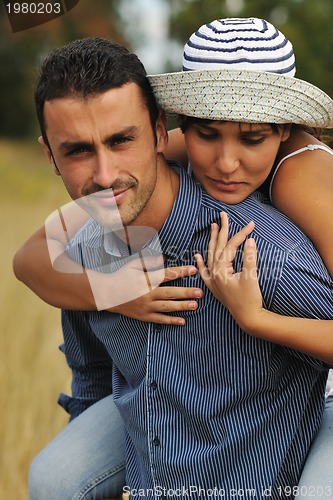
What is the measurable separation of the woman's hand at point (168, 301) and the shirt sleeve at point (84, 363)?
0.47m

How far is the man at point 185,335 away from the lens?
2537 millimetres

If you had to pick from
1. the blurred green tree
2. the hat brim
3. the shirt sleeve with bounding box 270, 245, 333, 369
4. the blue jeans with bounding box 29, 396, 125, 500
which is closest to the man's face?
the hat brim

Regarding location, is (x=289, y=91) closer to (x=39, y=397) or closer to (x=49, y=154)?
(x=49, y=154)

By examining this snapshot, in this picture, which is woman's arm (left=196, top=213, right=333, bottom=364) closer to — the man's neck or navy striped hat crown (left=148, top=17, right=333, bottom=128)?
the man's neck

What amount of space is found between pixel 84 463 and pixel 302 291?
113 centimetres

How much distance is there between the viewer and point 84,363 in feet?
10.7

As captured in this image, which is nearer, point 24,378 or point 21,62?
point 24,378

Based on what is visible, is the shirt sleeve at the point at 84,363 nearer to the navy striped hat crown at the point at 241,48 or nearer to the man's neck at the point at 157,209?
the man's neck at the point at 157,209

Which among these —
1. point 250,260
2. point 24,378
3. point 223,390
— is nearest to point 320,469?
point 223,390

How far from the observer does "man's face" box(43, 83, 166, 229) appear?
253 centimetres

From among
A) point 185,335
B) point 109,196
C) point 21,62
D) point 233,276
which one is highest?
point 109,196

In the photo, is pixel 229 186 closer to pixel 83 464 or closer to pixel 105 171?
pixel 105 171

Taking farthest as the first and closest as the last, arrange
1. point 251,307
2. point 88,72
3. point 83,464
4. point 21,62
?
1. point 21,62
2. point 83,464
3. point 88,72
4. point 251,307

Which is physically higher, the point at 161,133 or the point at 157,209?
the point at 161,133
